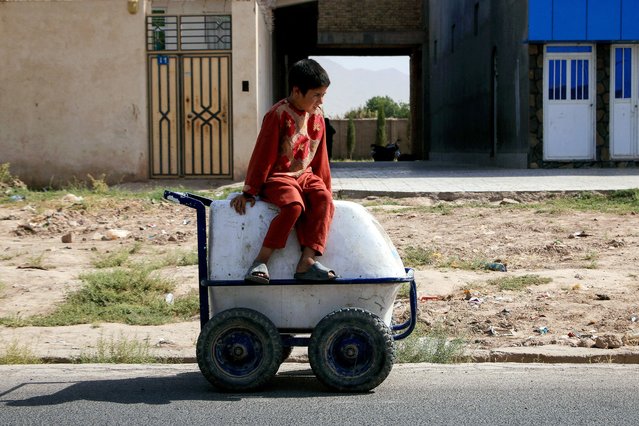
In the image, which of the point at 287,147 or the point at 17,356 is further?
the point at 17,356

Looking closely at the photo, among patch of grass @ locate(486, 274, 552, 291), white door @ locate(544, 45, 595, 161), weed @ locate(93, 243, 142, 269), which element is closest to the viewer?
patch of grass @ locate(486, 274, 552, 291)

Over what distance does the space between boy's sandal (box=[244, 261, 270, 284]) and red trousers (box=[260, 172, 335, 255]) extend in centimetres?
13

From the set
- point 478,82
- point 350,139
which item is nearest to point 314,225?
point 478,82

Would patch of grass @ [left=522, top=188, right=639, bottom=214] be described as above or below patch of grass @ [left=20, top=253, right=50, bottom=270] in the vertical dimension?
above

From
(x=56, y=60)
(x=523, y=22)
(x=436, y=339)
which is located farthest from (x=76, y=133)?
(x=436, y=339)

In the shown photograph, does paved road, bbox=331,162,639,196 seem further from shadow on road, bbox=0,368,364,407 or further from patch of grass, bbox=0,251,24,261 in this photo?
shadow on road, bbox=0,368,364,407

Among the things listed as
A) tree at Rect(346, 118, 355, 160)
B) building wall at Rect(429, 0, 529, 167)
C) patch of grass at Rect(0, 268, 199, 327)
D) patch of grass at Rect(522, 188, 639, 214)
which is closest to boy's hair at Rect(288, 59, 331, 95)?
patch of grass at Rect(0, 268, 199, 327)

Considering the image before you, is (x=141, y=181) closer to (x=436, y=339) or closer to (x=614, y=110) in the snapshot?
(x=614, y=110)

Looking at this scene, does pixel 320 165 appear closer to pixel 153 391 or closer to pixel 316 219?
pixel 316 219

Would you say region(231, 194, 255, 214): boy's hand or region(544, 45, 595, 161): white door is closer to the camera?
region(231, 194, 255, 214): boy's hand

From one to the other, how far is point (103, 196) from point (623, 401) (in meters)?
10.8

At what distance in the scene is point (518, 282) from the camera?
8.23 metres

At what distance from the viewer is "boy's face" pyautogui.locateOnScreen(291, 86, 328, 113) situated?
17.7ft

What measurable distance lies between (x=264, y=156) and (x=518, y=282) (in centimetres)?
360
